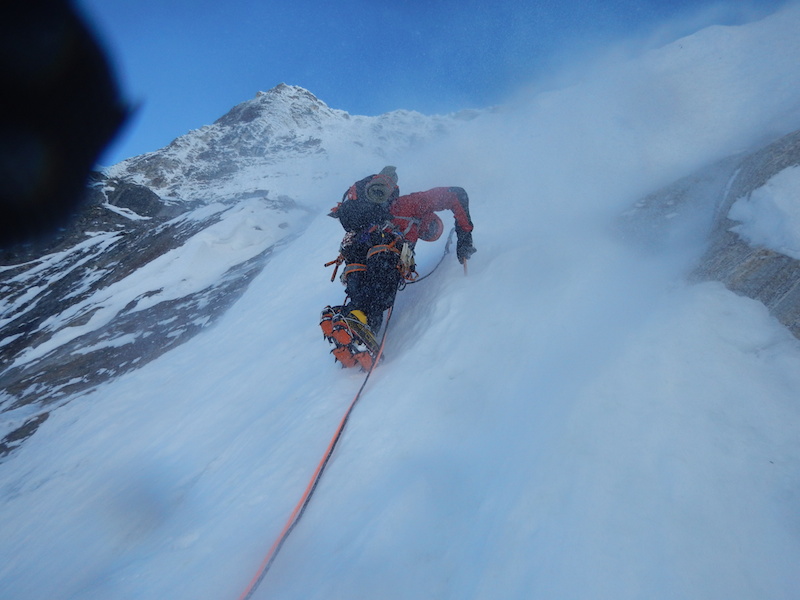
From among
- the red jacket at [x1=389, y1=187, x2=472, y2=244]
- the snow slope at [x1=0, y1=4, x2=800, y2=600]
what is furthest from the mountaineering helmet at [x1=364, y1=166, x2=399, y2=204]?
the snow slope at [x1=0, y1=4, x2=800, y2=600]

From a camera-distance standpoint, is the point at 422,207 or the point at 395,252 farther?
the point at 422,207

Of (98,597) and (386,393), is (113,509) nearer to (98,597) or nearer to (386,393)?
(98,597)

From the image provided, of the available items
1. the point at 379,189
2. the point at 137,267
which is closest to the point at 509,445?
the point at 379,189

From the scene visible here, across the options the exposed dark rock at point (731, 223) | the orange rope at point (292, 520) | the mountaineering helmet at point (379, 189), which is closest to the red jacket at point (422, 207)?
the mountaineering helmet at point (379, 189)

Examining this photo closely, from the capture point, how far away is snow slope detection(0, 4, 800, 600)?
66.9 inches

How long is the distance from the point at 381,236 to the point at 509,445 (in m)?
2.92

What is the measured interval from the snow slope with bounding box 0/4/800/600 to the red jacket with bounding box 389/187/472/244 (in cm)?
67

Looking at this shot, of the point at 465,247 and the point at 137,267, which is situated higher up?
the point at 137,267

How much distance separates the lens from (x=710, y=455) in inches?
73.5

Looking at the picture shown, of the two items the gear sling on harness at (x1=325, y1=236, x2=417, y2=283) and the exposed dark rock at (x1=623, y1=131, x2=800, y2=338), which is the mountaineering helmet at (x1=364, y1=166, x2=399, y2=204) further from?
the exposed dark rock at (x1=623, y1=131, x2=800, y2=338)

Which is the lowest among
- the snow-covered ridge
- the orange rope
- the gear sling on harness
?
the orange rope

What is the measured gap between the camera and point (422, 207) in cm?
477

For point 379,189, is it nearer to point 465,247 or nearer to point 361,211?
point 361,211

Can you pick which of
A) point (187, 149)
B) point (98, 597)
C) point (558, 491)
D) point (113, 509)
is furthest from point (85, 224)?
point (558, 491)
